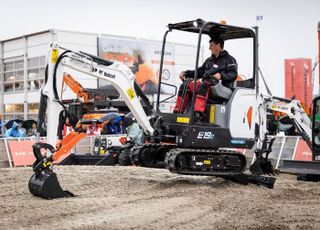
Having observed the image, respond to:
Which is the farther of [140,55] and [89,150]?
[140,55]

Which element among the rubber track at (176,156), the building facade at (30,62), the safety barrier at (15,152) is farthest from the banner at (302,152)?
the building facade at (30,62)

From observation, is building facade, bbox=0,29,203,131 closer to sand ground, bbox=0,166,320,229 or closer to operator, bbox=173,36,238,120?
sand ground, bbox=0,166,320,229

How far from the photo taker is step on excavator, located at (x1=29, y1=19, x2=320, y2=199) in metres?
9.33

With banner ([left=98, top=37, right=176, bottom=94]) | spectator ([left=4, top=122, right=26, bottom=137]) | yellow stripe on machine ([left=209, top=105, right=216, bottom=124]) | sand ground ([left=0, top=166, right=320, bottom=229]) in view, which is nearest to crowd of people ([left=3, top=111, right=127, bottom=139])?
spectator ([left=4, top=122, right=26, bottom=137])

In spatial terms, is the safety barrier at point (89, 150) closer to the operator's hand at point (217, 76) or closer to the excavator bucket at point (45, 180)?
the operator's hand at point (217, 76)

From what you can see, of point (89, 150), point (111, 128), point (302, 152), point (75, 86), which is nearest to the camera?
point (75, 86)

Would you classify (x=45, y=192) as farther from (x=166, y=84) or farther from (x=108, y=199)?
(x=166, y=84)

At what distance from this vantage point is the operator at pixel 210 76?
977 centimetres

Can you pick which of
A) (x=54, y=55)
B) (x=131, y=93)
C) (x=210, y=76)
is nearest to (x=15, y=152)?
(x=131, y=93)

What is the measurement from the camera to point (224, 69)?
402 inches

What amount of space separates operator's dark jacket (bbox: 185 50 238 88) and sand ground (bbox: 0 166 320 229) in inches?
72.8

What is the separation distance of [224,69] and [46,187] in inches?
146

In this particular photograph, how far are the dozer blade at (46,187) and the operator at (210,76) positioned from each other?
2.61 metres

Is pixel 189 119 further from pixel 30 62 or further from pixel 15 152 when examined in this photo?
pixel 30 62
